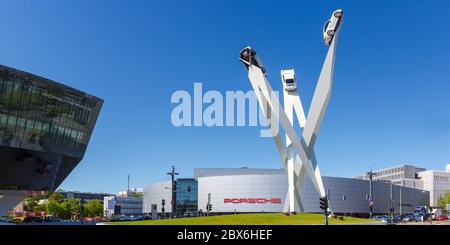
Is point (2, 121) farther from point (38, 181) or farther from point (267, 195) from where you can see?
point (267, 195)

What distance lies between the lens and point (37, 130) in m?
64.4

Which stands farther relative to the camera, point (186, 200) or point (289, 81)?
point (186, 200)

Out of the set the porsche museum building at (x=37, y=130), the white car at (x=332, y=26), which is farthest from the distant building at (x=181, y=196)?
the white car at (x=332, y=26)

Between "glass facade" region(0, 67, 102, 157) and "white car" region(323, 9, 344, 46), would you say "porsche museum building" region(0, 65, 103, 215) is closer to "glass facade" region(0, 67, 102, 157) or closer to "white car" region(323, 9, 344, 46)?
"glass facade" region(0, 67, 102, 157)

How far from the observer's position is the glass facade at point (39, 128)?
5972cm

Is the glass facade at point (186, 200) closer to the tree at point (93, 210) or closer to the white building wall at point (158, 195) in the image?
the white building wall at point (158, 195)

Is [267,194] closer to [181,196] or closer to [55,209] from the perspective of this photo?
[181,196]

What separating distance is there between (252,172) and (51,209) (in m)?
68.3

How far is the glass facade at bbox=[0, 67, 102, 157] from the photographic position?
194 feet

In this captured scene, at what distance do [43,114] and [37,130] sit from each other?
2364 mm

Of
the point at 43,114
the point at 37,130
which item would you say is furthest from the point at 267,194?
the point at 43,114

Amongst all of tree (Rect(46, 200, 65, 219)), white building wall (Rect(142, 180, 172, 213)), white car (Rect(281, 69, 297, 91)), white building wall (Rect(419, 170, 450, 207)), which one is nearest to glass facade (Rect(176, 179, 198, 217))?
white building wall (Rect(142, 180, 172, 213))

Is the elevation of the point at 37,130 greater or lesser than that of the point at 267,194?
greater
